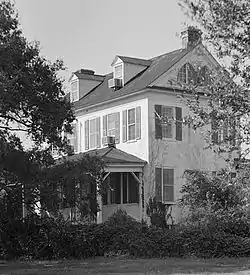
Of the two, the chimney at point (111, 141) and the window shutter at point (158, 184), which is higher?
the chimney at point (111, 141)

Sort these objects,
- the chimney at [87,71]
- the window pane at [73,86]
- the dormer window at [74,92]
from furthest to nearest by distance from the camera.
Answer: the chimney at [87,71]
the window pane at [73,86]
the dormer window at [74,92]

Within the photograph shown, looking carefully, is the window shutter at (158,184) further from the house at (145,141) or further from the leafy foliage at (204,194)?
the leafy foliage at (204,194)

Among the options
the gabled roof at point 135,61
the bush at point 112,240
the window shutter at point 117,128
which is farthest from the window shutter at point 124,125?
the bush at point 112,240

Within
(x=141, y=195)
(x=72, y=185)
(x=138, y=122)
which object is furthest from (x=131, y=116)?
(x=72, y=185)

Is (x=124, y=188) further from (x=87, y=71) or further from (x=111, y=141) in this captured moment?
(x=87, y=71)

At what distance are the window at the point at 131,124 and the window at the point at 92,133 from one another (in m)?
2.34

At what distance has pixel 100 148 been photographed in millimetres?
30969

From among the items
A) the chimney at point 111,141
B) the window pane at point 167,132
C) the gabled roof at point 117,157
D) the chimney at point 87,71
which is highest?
the chimney at point 87,71

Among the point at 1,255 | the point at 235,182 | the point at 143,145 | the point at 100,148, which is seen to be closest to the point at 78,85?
the point at 100,148

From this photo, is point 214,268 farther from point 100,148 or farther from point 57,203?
point 100,148

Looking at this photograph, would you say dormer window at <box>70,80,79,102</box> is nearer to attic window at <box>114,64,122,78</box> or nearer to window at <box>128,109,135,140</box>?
attic window at <box>114,64,122,78</box>

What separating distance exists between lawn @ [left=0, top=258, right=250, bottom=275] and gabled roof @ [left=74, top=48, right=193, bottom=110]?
12158mm

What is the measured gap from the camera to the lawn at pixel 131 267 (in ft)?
49.5

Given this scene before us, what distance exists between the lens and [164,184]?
93.4 ft
